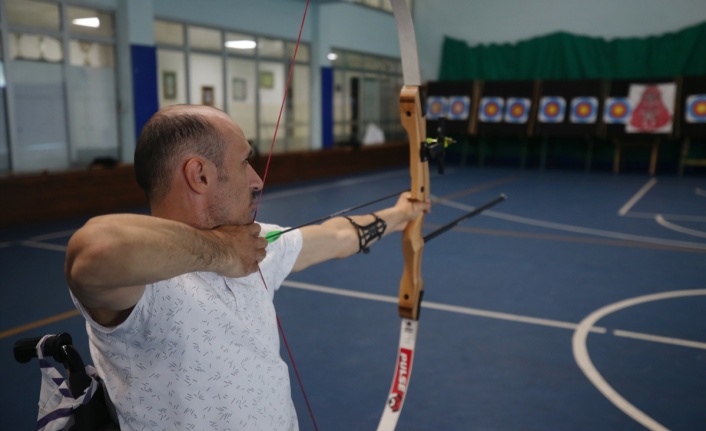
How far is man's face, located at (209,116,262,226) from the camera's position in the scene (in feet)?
3.05

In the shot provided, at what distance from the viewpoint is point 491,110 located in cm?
1122

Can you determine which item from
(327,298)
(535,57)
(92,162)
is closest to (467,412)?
(327,298)

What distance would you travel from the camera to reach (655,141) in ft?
A: 32.2

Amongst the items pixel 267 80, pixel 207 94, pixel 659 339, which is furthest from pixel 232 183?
pixel 267 80

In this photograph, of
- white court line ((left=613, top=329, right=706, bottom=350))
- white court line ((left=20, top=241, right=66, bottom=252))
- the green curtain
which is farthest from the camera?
the green curtain

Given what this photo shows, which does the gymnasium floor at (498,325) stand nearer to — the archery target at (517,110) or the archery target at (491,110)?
the archery target at (517,110)

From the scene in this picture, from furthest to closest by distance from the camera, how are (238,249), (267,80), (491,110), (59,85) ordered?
(491,110), (267,80), (59,85), (238,249)

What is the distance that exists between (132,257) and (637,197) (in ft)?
24.2

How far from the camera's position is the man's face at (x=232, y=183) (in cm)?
93

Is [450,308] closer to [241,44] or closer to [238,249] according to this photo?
[238,249]

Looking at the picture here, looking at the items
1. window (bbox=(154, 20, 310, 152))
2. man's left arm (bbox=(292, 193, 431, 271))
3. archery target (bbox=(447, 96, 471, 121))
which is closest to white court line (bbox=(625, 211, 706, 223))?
man's left arm (bbox=(292, 193, 431, 271))

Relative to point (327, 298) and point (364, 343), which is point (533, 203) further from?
point (364, 343)

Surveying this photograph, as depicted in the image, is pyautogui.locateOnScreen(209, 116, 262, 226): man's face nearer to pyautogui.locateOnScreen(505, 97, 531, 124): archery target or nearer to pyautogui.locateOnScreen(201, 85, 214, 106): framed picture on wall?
pyautogui.locateOnScreen(201, 85, 214, 106): framed picture on wall

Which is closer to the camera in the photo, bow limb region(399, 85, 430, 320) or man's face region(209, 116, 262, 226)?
man's face region(209, 116, 262, 226)
